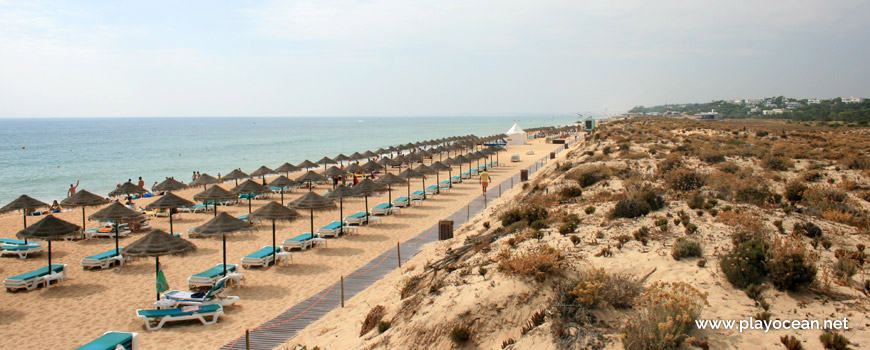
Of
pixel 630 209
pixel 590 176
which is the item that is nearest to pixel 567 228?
pixel 630 209

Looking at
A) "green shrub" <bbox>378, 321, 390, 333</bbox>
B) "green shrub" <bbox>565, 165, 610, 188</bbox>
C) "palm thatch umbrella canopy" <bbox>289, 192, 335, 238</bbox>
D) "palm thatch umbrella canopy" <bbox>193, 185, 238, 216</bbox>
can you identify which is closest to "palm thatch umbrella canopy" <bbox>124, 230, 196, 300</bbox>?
"palm thatch umbrella canopy" <bbox>289, 192, 335, 238</bbox>

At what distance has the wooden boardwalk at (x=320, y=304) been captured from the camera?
25.2 ft

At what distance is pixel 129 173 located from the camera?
42.6 meters

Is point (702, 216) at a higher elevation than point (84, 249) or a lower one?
higher

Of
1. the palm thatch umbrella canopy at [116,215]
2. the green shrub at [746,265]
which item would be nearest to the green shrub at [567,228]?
the green shrub at [746,265]

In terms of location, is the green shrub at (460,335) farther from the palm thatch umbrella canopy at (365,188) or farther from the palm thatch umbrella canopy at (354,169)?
the palm thatch umbrella canopy at (354,169)

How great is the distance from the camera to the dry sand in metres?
8.35

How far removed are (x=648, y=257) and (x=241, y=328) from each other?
711 cm

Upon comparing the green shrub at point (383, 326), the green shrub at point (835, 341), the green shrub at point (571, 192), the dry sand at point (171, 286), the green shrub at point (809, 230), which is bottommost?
the dry sand at point (171, 286)

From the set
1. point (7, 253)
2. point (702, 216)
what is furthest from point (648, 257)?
point (7, 253)

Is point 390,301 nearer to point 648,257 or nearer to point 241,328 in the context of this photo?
point 241,328

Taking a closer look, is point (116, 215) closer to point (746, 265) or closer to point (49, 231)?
point (49, 231)

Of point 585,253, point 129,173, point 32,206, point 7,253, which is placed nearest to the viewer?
point 585,253

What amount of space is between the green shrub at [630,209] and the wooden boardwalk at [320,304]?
5040 mm
